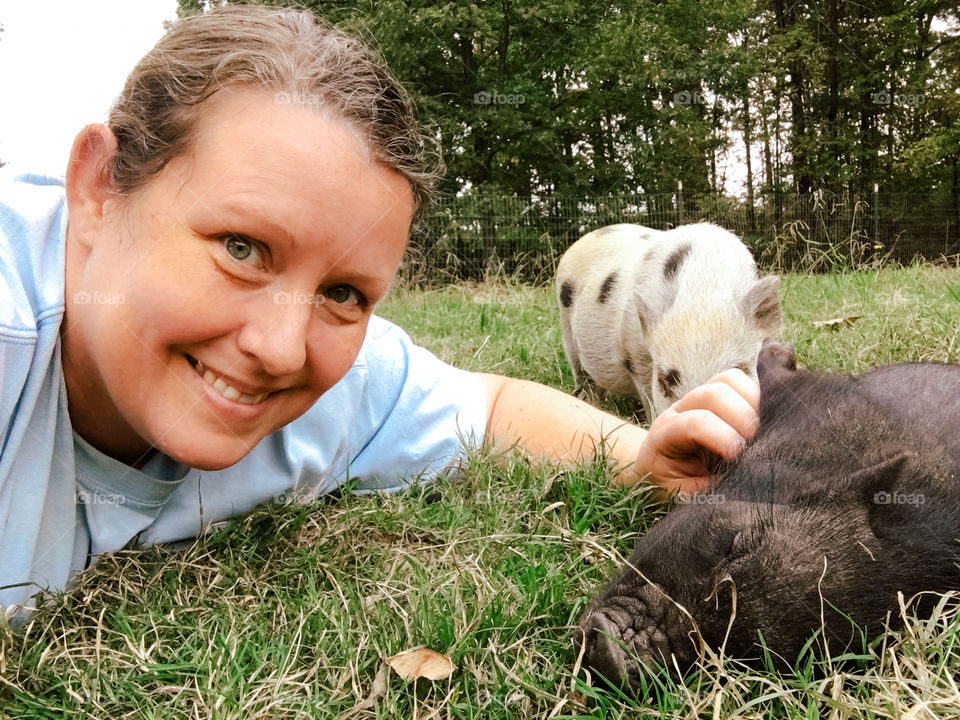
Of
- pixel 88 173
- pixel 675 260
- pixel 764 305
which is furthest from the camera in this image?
pixel 675 260

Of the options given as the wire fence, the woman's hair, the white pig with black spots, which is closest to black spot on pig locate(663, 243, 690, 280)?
the white pig with black spots

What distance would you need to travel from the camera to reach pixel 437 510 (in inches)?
94.1

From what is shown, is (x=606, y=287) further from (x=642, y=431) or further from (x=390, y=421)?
(x=390, y=421)

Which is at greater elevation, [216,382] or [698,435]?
[216,382]

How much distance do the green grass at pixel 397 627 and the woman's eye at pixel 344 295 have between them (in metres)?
0.64

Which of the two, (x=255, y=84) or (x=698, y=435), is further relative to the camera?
(x=698, y=435)

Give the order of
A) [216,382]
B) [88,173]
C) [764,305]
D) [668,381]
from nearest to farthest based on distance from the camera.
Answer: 1. [216,382]
2. [88,173]
3. [668,381]
4. [764,305]

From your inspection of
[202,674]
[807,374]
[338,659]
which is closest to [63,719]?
[202,674]

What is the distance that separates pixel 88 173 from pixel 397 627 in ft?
4.10

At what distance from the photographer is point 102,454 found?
2.05 m

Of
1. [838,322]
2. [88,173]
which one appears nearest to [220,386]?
[88,173]

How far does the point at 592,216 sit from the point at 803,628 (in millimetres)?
13578

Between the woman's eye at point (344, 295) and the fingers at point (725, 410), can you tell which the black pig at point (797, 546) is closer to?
the fingers at point (725, 410)

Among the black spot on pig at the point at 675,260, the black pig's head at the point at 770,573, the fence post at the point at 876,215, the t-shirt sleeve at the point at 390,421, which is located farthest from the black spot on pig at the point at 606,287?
the fence post at the point at 876,215
